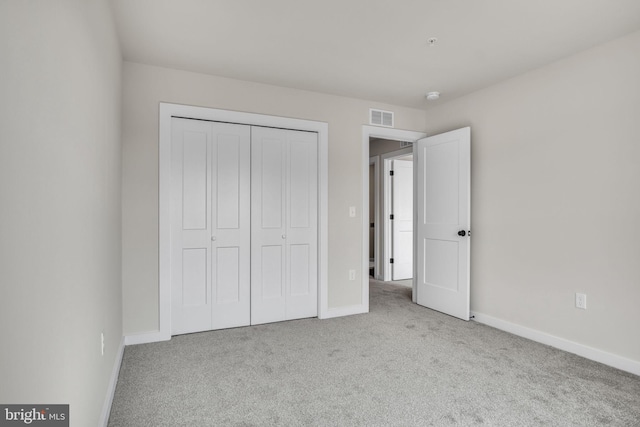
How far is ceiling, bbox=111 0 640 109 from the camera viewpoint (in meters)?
2.24

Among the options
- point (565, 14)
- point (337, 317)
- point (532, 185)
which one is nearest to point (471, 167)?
point (532, 185)

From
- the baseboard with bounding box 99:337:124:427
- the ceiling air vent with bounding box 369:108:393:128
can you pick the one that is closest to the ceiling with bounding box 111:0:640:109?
the ceiling air vent with bounding box 369:108:393:128

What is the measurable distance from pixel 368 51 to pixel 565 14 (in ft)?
4.35

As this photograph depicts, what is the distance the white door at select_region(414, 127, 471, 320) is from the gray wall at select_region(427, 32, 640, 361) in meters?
0.16

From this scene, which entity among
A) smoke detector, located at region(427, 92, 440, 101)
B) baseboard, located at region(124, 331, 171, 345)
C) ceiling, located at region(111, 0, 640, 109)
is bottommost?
baseboard, located at region(124, 331, 171, 345)

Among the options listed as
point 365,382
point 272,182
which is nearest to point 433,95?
point 272,182

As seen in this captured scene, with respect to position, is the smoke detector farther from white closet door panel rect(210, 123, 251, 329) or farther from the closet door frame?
white closet door panel rect(210, 123, 251, 329)

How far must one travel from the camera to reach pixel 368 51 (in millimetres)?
2852

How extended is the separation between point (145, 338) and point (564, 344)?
3540 millimetres

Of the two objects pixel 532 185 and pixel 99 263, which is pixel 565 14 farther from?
pixel 99 263

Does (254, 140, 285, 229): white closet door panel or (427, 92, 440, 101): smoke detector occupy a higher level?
(427, 92, 440, 101): smoke detector

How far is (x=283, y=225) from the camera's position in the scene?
12.2 ft

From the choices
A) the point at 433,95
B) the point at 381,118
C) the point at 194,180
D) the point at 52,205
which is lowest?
the point at 52,205

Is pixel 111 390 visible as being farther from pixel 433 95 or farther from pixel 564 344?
pixel 433 95
